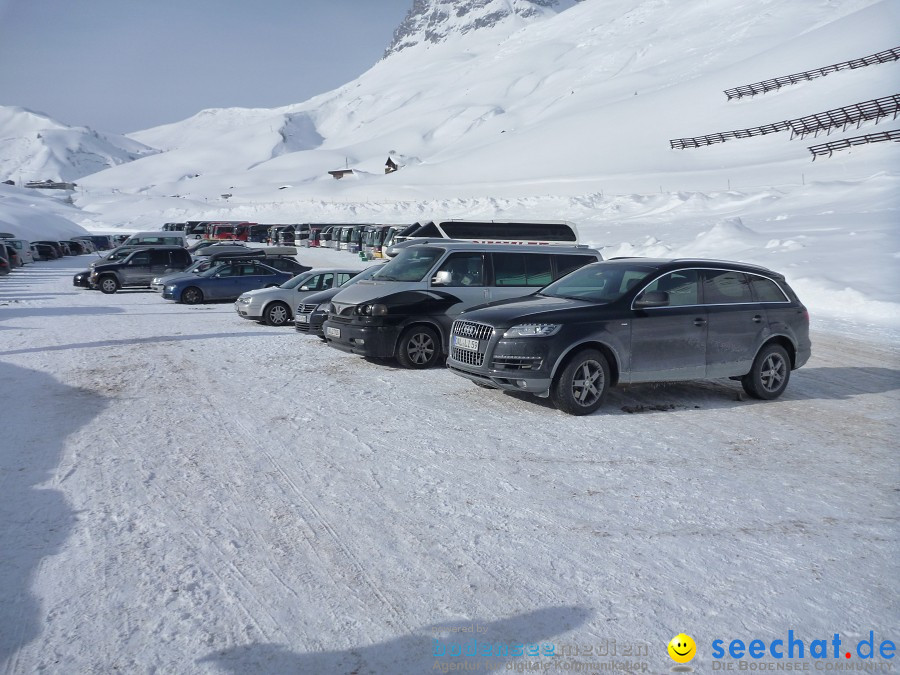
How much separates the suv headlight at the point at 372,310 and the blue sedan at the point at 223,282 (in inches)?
391

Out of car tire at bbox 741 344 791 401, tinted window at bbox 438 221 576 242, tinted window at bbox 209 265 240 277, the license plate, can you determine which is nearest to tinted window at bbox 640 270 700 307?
car tire at bbox 741 344 791 401

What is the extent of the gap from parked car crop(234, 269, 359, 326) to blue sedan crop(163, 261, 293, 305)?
3867 mm

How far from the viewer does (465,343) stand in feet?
27.3

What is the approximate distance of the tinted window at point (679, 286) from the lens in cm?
823

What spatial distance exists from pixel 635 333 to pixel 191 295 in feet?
50.3

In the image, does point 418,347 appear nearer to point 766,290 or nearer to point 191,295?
point 766,290

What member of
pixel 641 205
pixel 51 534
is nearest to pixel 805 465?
pixel 51 534

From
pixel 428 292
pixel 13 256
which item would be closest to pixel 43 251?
pixel 13 256

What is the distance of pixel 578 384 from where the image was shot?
7.73m

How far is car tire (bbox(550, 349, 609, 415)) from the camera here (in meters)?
7.65

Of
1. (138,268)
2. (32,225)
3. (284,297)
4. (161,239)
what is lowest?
(284,297)

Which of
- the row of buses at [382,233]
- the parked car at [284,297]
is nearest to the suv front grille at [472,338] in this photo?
the row of buses at [382,233]

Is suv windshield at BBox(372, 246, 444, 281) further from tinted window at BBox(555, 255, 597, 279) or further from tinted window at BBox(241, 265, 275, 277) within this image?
tinted window at BBox(241, 265, 275, 277)

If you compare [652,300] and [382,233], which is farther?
[382,233]
